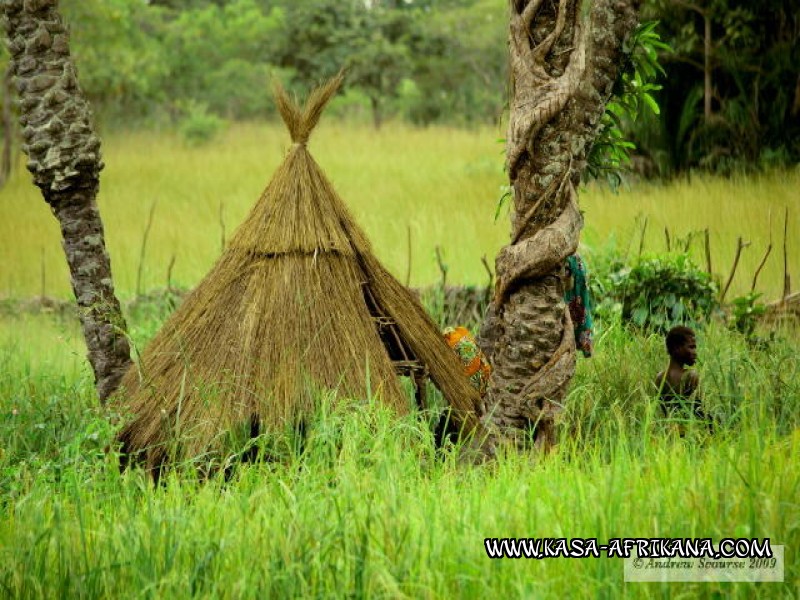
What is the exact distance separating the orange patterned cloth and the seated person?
3.67ft

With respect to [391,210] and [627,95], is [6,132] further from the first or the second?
[627,95]

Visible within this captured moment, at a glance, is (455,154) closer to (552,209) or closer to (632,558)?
(552,209)

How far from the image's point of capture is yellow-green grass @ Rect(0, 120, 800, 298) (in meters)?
10.5

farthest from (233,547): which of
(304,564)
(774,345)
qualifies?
(774,345)

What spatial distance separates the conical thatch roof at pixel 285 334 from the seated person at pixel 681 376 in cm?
99

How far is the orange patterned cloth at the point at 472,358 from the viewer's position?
20.5ft

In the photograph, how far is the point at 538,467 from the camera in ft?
15.6

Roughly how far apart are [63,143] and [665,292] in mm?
4234

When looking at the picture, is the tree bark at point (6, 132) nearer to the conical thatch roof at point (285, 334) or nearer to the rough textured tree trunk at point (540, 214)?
the conical thatch roof at point (285, 334)

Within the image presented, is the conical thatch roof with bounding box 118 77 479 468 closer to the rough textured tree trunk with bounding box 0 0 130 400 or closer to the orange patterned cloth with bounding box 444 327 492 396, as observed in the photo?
the orange patterned cloth with bounding box 444 327 492 396

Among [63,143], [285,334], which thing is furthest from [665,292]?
[63,143]

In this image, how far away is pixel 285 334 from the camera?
5.26 m

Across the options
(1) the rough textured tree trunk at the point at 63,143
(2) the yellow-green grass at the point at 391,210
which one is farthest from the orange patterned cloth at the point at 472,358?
(1) the rough textured tree trunk at the point at 63,143

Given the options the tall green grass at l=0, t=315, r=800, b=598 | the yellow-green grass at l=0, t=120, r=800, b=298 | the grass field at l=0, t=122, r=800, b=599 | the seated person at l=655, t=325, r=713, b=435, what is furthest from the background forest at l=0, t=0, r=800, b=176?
the tall green grass at l=0, t=315, r=800, b=598
